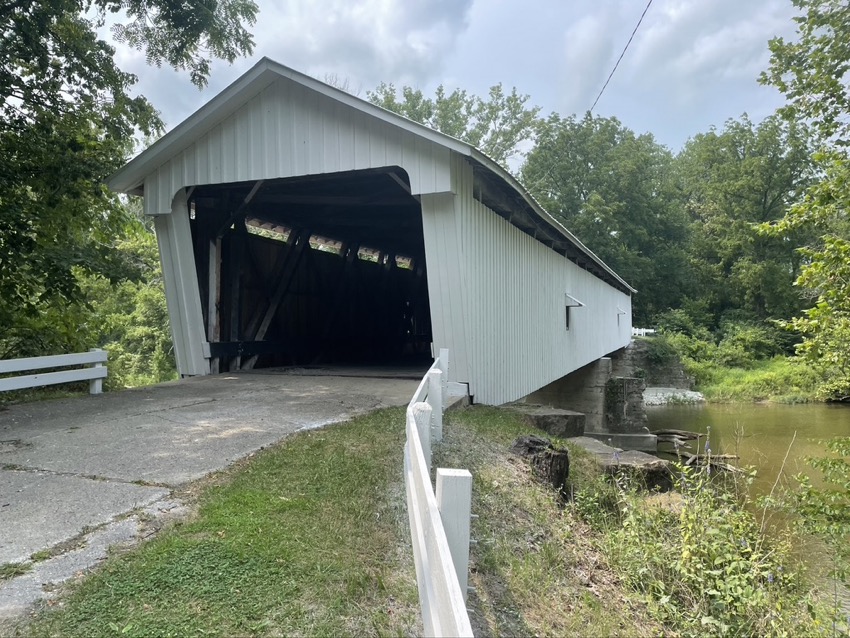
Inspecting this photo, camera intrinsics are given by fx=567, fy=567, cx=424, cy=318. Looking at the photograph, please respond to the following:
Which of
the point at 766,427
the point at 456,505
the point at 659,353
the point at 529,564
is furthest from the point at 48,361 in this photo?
the point at 659,353

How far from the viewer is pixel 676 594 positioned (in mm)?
3484

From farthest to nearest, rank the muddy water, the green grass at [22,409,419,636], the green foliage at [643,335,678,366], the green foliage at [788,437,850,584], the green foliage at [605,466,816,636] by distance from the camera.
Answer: the green foliage at [643,335,678,366] < the muddy water < the green foliage at [788,437,850,584] < the green foliage at [605,466,816,636] < the green grass at [22,409,419,636]

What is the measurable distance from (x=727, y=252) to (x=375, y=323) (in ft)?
87.6

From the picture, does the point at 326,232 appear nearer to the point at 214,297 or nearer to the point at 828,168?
the point at 214,297

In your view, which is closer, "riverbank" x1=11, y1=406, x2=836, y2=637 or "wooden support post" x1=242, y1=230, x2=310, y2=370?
"riverbank" x1=11, y1=406, x2=836, y2=637

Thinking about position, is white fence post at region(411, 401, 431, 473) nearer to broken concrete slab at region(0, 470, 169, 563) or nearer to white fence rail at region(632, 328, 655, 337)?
broken concrete slab at region(0, 470, 169, 563)

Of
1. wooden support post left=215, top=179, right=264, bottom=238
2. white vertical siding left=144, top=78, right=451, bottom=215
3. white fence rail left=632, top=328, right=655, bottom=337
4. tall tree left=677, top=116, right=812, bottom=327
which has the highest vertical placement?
tall tree left=677, top=116, right=812, bottom=327

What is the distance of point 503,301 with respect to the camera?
8352 millimetres

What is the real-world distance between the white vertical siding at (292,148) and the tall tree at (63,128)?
101 cm

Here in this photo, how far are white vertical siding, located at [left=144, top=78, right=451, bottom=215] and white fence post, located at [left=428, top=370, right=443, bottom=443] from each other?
9.53 feet

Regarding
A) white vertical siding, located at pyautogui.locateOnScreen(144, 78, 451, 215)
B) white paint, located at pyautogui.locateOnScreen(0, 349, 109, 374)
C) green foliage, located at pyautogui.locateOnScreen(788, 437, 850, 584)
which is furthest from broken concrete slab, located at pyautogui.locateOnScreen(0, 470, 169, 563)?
green foliage, located at pyautogui.locateOnScreen(788, 437, 850, 584)

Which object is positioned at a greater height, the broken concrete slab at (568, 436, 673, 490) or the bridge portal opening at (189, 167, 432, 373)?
the bridge portal opening at (189, 167, 432, 373)

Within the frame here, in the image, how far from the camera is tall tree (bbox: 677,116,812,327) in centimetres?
3148

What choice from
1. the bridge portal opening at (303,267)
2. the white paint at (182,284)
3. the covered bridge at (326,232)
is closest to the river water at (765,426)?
the covered bridge at (326,232)
